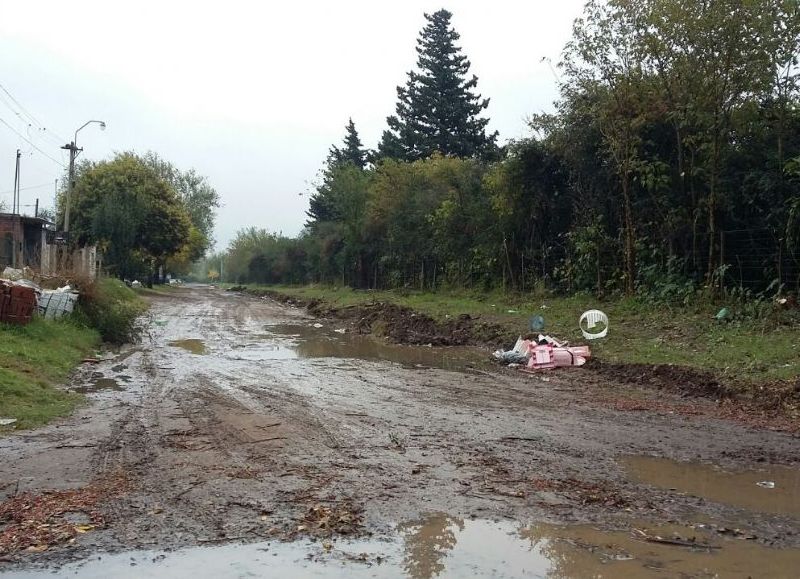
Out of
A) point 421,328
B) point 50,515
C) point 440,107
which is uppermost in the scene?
point 440,107

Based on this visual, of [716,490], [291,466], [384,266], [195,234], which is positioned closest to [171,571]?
[291,466]

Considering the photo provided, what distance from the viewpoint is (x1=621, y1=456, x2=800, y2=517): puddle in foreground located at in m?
5.74

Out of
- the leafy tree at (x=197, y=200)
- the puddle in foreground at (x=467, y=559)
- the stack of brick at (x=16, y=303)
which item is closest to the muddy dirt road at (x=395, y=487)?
the puddle in foreground at (x=467, y=559)

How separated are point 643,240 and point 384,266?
2374cm

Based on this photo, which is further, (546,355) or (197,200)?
(197,200)

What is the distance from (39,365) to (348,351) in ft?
24.7

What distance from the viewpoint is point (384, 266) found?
42656 millimetres

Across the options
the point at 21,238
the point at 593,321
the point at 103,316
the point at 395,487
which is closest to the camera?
the point at 395,487

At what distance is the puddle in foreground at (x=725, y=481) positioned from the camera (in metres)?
5.74

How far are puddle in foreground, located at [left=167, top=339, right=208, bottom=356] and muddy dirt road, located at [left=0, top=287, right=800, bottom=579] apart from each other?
5.46 meters

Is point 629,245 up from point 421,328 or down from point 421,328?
up

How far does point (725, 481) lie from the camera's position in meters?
6.34

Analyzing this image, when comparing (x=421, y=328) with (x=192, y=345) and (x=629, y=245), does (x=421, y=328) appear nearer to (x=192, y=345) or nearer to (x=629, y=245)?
(x=629, y=245)

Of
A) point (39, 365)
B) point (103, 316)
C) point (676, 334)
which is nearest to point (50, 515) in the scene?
point (39, 365)
